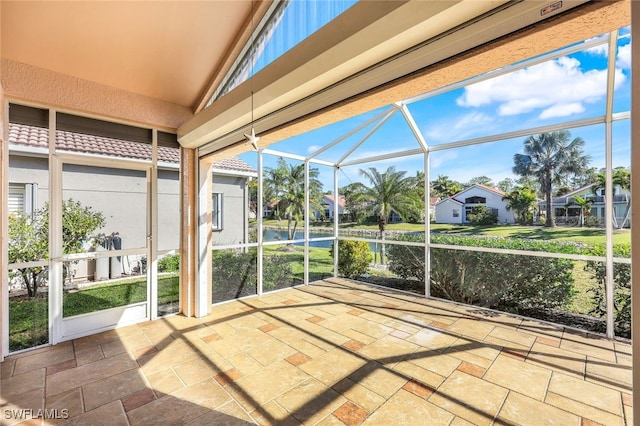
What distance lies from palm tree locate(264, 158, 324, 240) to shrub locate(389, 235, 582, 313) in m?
2.71

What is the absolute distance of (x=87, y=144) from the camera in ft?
11.8

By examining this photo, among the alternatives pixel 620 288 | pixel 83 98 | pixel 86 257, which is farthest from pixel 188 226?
pixel 620 288

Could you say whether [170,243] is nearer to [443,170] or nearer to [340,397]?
[340,397]

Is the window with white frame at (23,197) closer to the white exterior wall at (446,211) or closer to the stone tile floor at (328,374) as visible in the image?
the stone tile floor at (328,374)

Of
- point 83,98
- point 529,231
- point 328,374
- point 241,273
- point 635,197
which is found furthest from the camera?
point 241,273

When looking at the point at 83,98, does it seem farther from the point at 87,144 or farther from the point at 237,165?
the point at 237,165

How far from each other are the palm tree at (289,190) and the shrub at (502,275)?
271 centimetres

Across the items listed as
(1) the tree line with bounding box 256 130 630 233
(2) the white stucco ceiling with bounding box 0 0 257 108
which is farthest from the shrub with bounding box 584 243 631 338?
(2) the white stucco ceiling with bounding box 0 0 257 108

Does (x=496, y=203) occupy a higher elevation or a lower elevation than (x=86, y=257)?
higher

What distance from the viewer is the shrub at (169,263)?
422cm

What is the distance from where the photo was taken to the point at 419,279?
5824mm

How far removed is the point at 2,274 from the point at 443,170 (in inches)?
251

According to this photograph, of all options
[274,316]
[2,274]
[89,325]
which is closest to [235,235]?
[274,316]

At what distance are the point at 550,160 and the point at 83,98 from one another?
6.42 meters
